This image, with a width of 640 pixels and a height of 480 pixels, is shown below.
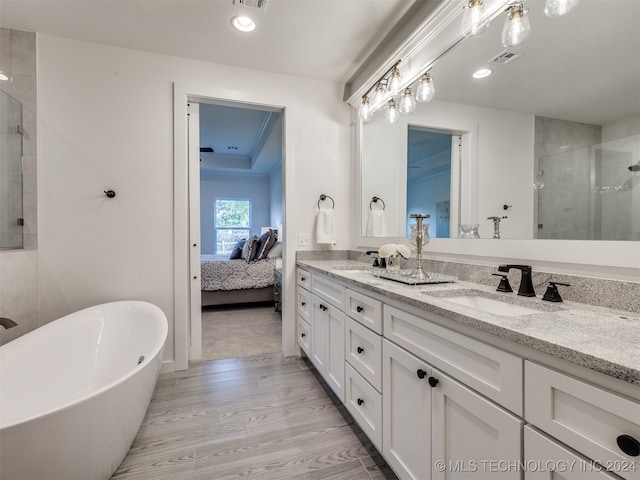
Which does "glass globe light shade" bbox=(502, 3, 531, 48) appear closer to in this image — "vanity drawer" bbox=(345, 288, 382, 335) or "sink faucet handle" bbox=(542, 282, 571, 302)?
"sink faucet handle" bbox=(542, 282, 571, 302)

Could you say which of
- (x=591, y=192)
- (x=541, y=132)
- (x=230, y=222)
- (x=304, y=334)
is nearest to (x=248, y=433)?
(x=304, y=334)

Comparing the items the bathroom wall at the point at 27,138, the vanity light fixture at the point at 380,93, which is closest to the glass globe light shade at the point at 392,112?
the vanity light fixture at the point at 380,93

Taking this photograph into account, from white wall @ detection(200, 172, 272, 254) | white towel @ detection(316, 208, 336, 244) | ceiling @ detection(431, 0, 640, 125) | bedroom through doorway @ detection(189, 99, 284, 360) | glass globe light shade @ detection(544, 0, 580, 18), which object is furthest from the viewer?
white wall @ detection(200, 172, 272, 254)

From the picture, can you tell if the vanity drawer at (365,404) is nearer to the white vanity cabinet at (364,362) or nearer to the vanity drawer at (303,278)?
the white vanity cabinet at (364,362)

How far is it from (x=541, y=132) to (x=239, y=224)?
6542 mm

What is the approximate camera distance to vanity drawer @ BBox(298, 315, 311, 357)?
2.28m

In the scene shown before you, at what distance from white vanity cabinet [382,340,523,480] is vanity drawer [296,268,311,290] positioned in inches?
43.5

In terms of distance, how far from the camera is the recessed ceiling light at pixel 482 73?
144 centimetres

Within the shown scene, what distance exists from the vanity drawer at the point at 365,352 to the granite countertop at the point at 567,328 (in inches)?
11.0

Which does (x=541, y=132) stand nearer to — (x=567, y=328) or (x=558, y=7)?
(x=558, y=7)

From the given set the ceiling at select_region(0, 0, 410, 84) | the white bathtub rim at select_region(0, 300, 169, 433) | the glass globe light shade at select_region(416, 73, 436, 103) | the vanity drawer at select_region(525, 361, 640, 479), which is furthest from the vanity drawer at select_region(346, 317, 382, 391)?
the ceiling at select_region(0, 0, 410, 84)

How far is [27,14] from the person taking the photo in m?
1.86

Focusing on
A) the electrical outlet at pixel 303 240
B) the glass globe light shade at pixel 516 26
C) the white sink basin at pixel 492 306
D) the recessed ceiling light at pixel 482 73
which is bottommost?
the white sink basin at pixel 492 306

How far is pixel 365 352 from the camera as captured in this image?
1426mm
